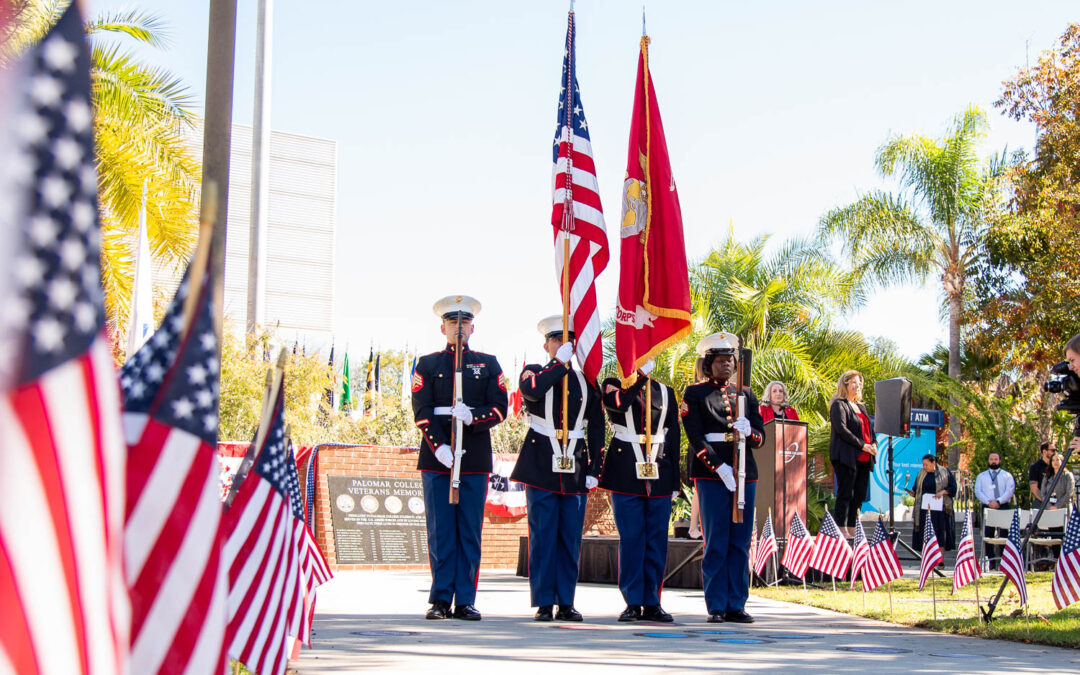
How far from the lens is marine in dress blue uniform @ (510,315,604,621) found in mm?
8094

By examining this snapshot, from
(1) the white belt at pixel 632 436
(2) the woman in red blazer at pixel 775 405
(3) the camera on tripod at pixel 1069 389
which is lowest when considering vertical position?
(1) the white belt at pixel 632 436

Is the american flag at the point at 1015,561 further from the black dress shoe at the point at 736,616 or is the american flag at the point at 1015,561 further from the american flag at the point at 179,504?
the american flag at the point at 179,504

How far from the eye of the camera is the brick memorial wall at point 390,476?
48.9 ft

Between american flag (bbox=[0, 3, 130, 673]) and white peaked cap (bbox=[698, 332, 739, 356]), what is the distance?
284 inches

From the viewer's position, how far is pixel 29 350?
159 cm

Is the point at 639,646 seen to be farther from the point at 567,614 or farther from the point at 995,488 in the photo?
the point at 995,488

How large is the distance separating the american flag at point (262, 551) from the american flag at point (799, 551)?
6885 millimetres

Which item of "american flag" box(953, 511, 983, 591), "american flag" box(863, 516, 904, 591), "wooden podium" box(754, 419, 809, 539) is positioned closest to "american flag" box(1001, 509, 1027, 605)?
"american flag" box(953, 511, 983, 591)

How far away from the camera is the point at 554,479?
816 cm

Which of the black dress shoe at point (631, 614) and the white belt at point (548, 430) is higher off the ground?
the white belt at point (548, 430)

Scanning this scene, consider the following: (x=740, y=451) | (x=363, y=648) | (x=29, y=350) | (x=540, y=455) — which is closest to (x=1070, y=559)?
(x=740, y=451)

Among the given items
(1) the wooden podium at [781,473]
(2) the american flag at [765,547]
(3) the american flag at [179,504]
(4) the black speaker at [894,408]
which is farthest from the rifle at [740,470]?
(4) the black speaker at [894,408]

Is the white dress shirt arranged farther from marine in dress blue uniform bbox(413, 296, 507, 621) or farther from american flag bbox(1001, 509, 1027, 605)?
marine in dress blue uniform bbox(413, 296, 507, 621)

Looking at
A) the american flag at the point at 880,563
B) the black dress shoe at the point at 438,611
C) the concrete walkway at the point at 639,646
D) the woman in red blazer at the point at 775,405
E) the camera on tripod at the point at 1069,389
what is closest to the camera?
the concrete walkway at the point at 639,646
